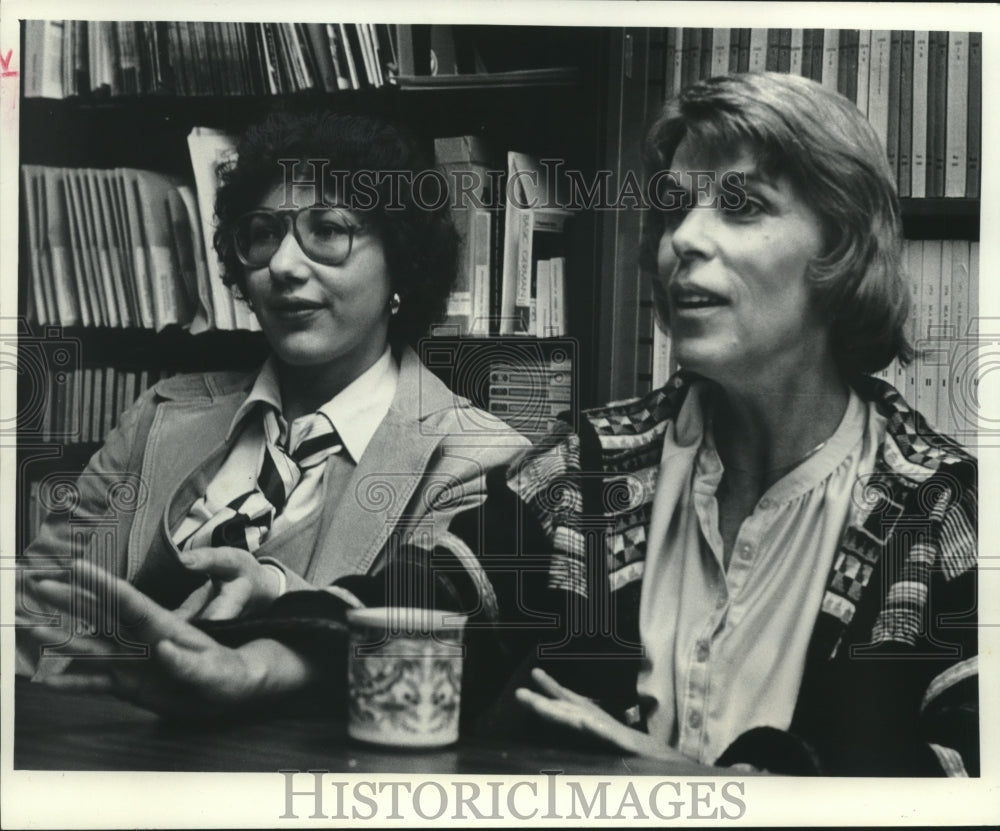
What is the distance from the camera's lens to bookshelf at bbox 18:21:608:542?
2471mm

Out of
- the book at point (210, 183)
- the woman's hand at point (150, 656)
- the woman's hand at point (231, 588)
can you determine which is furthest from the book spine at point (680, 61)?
the woman's hand at point (150, 656)

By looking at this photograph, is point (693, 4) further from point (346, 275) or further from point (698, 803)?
point (698, 803)

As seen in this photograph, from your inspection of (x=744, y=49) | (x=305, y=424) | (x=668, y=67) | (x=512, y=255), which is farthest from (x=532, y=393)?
(x=744, y=49)

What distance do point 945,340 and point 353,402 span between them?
4.15 feet

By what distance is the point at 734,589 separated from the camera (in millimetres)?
2475

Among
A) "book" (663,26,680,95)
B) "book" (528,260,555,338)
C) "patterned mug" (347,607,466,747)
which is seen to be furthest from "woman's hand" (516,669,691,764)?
"book" (663,26,680,95)

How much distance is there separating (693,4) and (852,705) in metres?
1.51

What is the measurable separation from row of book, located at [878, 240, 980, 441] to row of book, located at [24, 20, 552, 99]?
0.93 meters

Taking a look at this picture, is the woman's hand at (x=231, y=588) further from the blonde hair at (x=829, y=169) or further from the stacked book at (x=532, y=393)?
the blonde hair at (x=829, y=169)

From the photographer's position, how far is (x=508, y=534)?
2.49 metres

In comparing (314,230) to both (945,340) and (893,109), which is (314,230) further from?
(945,340)

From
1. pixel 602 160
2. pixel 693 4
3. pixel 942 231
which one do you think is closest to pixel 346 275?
pixel 602 160

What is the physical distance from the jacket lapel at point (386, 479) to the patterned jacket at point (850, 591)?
8.5 inches

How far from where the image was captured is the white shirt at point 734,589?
2.46 metres
